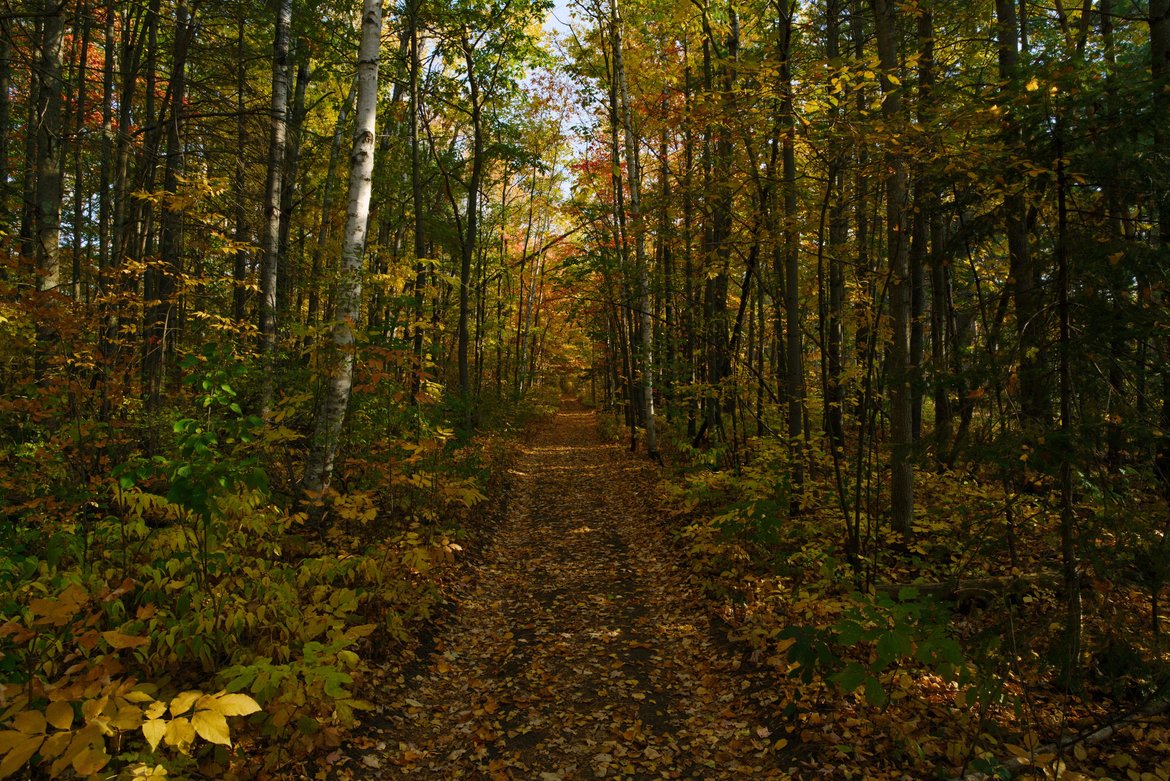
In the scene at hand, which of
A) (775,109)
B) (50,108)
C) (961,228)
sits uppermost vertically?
(50,108)

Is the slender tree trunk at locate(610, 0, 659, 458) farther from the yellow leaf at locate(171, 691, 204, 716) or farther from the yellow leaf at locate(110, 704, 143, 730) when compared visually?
the yellow leaf at locate(110, 704, 143, 730)

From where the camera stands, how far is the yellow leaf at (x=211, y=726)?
7.19 feet

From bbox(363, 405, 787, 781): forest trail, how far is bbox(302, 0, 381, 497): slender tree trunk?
2325mm

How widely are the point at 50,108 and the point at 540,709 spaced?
9.93 meters

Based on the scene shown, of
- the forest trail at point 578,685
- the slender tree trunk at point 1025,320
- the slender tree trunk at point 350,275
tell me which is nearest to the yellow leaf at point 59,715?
the forest trail at point 578,685

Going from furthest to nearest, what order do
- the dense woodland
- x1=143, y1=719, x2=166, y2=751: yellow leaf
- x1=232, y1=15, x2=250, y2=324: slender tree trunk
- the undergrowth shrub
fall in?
x1=232, y1=15, x2=250, y2=324: slender tree trunk, the dense woodland, the undergrowth shrub, x1=143, y1=719, x2=166, y2=751: yellow leaf

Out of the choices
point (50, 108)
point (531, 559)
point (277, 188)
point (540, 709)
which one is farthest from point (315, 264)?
point (540, 709)

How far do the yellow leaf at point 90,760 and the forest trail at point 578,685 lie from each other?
5.95 ft

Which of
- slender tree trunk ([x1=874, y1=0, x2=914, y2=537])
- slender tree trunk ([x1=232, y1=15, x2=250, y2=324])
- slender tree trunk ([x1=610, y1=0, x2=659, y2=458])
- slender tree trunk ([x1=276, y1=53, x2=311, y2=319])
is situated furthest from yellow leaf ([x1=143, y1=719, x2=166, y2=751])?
slender tree trunk ([x1=610, y1=0, x2=659, y2=458])

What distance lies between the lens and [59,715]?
7.06ft

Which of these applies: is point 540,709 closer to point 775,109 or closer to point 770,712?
point 770,712

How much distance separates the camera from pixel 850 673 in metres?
3.05

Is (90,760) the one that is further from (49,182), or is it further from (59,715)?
(49,182)

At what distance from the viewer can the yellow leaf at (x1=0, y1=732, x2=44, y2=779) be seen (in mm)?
1940
